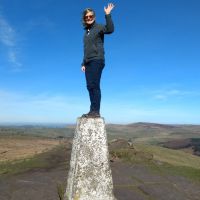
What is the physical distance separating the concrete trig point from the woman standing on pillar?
0.38 metres

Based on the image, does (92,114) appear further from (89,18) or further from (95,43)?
(89,18)

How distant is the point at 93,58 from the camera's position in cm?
920

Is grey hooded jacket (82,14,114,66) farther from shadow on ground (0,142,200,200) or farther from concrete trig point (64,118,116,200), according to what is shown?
shadow on ground (0,142,200,200)

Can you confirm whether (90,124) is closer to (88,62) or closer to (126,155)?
(88,62)

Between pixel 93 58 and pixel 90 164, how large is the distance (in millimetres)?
2777

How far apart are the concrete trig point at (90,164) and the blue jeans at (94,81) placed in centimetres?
40

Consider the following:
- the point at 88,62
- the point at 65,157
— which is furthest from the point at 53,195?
the point at 65,157

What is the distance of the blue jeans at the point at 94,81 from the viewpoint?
9242 millimetres

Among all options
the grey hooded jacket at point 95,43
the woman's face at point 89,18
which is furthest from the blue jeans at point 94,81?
the woman's face at point 89,18

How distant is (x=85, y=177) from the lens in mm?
9227

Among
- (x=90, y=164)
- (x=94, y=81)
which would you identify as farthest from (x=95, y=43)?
(x=90, y=164)

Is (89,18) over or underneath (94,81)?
over

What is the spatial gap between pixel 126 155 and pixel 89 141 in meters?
9.86

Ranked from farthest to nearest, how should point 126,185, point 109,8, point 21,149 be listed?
point 21,149 < point 126,185 < point 109,8
